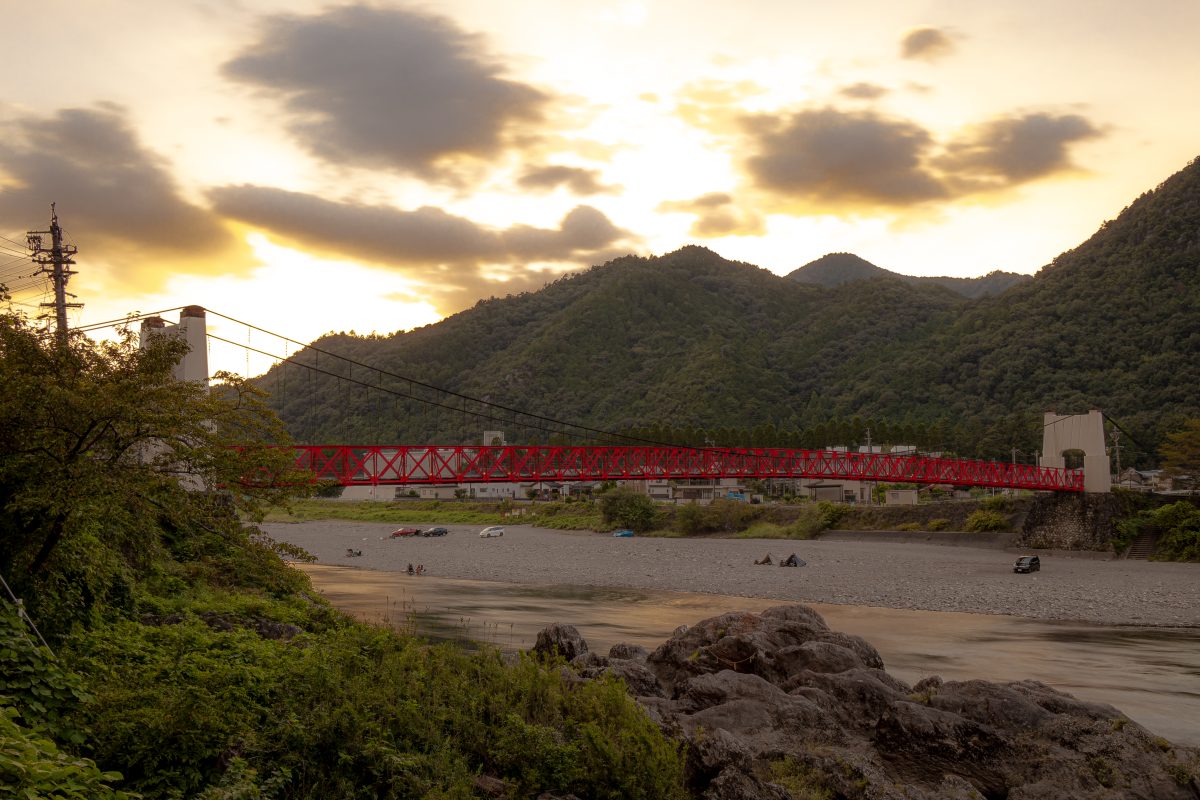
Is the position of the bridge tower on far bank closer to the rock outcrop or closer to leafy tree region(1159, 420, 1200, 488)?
leafy tree region(1159, 420, 1200, 488)

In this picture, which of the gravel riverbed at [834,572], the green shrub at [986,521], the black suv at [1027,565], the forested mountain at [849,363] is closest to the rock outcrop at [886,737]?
the gravel riverbed at [834,572]

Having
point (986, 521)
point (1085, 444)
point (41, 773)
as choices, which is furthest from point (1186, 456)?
point (41, 773)

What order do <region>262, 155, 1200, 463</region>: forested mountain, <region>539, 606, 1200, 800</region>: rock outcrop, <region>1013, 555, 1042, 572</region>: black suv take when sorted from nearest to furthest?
<region>539, 606, 1200, 800</region>: rock outcrop → <region>1013, 555, 1042, 572</region>: black suv → <region>262, 155, 1200, 463</region>: forested mountain

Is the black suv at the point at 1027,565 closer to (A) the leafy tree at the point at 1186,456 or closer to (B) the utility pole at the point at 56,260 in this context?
(A) the leafy tree at the point at 1186,456

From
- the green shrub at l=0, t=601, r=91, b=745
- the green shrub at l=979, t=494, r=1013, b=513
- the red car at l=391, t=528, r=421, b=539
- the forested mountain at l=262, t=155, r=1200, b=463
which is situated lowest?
the red car at l=391, t=528, r=421, b=539

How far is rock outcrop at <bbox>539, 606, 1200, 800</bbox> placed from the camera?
37.1ft

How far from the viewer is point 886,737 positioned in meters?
12.9

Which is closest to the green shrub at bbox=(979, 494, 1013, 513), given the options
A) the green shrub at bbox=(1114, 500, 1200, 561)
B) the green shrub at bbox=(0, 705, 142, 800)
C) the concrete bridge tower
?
the green shrub at bbox=(1114, 500, 1200, 561)

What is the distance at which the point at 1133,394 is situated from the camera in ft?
330

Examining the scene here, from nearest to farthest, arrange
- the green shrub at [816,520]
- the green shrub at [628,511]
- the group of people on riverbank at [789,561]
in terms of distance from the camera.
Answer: the group of people on riverbank at [789,561] → the green shrub at [816,520] → the green shrub at [628,511]

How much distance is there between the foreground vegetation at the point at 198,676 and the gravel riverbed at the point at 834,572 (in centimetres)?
2762

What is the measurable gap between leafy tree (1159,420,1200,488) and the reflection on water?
39.8 m

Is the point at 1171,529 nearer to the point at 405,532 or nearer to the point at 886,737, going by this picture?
the point at 886,737

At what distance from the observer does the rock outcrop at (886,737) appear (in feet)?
37.1
